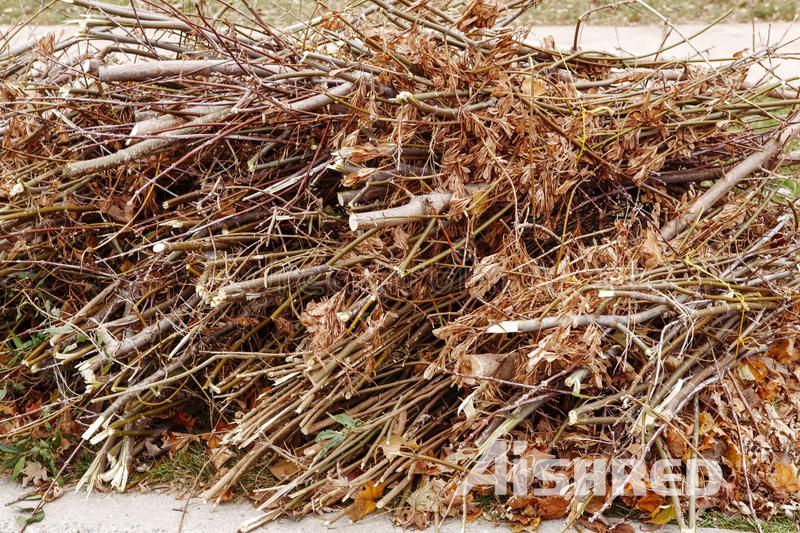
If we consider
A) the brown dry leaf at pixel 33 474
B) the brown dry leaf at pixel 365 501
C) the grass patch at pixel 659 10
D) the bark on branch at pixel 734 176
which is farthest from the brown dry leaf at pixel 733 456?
the grass patch at pixel 659 10

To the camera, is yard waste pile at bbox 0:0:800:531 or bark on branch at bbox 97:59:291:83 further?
bark on branch at bbox 97:59:291:83

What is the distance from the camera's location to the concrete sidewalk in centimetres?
242

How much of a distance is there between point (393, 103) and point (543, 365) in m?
1.04

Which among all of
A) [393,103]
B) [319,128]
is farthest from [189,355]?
[393,103]

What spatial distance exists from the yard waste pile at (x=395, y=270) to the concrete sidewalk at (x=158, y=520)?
62 millimetres

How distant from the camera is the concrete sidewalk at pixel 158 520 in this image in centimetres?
242

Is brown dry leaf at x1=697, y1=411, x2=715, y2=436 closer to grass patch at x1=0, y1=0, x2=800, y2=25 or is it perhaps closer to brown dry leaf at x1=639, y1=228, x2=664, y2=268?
brown dry leaf at x1=639, y1=228, x2=664, y2=268

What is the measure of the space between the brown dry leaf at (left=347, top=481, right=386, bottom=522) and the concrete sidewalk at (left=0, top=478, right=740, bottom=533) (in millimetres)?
24

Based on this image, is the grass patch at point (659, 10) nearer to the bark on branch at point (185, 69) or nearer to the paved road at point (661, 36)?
the paved road at point (661, 36)

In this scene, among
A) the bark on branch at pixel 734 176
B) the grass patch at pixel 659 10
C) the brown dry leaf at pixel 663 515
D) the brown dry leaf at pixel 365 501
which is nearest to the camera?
the brown dry leaf at pixel 663 515

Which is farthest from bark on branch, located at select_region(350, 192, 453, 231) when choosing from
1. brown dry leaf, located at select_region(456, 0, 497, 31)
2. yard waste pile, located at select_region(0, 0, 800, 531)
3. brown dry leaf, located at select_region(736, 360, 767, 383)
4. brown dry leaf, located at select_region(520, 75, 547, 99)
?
brown dry leaf, located at select_region(736, 360, 767, 383)

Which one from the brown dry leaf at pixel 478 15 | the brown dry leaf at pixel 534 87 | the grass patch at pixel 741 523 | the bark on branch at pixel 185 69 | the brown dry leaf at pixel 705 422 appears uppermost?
the brown dry leaf at pixel 478 15

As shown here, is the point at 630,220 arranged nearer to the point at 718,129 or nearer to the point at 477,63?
the point at 718,129

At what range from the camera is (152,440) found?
290 centimetres
